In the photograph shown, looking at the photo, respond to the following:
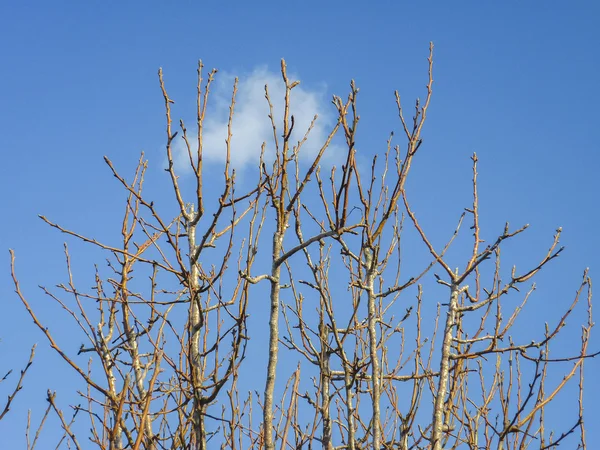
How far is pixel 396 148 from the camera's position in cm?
415

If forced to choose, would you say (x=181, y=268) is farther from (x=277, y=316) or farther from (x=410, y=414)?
(x=410, y=414)

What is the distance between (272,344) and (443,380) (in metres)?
0.90

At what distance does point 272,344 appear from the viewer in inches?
123

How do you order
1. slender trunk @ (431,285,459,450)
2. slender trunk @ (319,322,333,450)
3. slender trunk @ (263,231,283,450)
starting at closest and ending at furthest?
slender trunk @ (263,231,283,450) → slender trunk @ (431,285,459,450) → slender trunk @ (319,322,333,450)

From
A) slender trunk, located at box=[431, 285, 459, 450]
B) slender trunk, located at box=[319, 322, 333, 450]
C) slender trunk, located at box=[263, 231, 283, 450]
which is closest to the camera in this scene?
slender trunk, located at box=[263, 231, 283, 450]

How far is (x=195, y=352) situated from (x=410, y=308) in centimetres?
188

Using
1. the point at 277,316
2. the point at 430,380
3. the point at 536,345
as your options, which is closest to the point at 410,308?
the point at 430,380

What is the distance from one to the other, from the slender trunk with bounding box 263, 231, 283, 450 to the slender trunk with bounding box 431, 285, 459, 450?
819 millimetres

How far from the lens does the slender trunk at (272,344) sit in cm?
298

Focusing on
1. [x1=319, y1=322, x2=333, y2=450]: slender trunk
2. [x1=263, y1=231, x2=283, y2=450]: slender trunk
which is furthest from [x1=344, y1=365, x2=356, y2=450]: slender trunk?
[x1=263, y1=231, x2=283, y2=450]: slender trunk

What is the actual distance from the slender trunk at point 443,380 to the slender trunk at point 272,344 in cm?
82

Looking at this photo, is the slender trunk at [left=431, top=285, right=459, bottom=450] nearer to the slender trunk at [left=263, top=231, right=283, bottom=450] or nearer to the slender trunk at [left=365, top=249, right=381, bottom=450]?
the slender trunk at [left=365, top=249, right=381, bottom=450]

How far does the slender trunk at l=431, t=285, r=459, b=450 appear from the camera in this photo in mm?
3145

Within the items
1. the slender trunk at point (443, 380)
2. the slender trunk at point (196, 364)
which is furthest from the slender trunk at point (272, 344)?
the slender trunk at point (443, 380)
